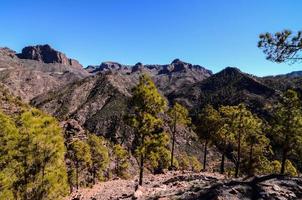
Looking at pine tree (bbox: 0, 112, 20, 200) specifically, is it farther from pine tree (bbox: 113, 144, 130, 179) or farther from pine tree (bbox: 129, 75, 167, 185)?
pine tree (bbox: 113, 144, 130, 179)

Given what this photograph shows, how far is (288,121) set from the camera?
41000 mm

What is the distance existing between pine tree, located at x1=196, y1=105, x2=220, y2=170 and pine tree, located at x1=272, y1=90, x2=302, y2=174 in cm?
1659

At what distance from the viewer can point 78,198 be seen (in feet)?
132

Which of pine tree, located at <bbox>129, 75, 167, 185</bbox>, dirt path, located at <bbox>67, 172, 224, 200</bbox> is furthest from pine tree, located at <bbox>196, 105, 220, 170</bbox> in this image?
pine tree, located at <bbox>129, 75, 167, 185</bbox>

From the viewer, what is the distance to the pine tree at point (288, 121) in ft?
133

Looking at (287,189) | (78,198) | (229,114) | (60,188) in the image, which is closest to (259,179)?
(287,189)

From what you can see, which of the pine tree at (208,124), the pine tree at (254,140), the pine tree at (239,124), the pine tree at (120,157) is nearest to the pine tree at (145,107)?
the pine tree at (239,124)

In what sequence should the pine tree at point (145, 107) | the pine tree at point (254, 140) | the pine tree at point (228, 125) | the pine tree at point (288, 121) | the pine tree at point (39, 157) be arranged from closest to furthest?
1. the pine tree at point (39, 157)
2. the pine tree at point (145, 107)
3. the pine tree at point (288, 121)
4. the pine tree at point (254, 140)
5. the pine tree at point (228, 125)

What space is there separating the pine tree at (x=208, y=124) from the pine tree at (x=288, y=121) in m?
16.6

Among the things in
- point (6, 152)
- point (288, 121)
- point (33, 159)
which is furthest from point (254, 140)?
point (6, 152)

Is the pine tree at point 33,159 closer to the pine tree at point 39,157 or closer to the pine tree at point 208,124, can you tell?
the pine tree at point 39,157

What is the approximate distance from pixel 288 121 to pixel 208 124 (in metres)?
19.8

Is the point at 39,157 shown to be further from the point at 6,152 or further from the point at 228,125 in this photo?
the point at 228,125

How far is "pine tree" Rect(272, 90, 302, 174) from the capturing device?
4053cm
